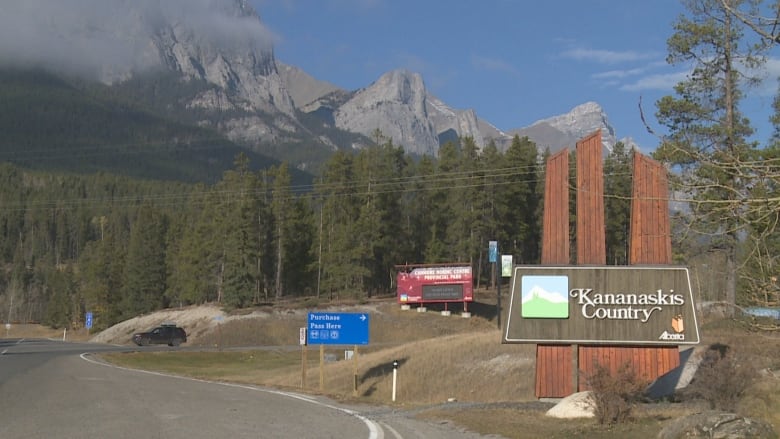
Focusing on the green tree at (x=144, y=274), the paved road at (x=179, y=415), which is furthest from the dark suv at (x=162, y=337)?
the paved road at (x=179, y=415)

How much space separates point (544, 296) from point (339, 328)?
1064cm

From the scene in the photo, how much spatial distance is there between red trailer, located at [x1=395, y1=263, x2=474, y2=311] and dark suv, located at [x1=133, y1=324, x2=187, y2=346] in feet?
69.0

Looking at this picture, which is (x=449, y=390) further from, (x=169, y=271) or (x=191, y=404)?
(x=169, y=271)

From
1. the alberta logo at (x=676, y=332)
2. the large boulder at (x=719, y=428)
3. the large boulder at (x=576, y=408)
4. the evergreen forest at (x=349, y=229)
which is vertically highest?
the evergreen forest at (x=349, y=229)

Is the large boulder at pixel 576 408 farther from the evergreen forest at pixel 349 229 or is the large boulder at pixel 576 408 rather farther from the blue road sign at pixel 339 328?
the evergreen forest at pixel 349 229

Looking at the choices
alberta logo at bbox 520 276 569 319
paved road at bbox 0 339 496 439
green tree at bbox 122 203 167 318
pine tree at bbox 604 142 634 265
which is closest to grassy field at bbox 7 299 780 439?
paved road at bbox 0 339 496 439

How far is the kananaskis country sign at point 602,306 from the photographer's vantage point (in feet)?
72.7

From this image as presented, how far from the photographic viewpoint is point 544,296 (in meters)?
22.8

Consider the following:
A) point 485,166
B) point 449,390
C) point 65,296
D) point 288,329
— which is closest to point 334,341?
point 449,390

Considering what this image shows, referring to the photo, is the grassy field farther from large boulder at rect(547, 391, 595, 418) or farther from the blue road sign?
the blue road sign

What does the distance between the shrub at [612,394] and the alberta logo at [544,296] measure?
20.7 ft

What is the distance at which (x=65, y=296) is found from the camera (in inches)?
4820

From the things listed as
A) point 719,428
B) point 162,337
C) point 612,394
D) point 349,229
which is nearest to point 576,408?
point 612,394

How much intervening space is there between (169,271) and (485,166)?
49.7 meters
